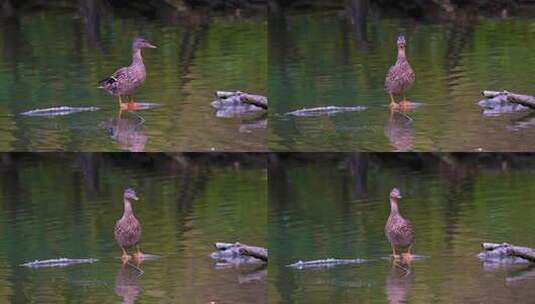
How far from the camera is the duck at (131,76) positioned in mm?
4387

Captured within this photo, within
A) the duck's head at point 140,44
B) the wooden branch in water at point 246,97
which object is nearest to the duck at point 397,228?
the wooden branch in water at point 246,97

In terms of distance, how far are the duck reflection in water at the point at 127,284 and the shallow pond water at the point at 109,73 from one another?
45 cm

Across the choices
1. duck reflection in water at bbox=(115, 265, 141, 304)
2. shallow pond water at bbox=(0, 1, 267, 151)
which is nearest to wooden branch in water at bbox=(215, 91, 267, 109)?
shallow pond water at bbox=(0, 1, 267, 151)

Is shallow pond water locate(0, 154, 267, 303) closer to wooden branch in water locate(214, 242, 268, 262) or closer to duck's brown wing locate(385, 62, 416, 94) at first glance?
wooden branch in water locate(214, 242, 268, 262)

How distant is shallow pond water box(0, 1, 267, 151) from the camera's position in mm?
4379

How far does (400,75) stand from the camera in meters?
4.36

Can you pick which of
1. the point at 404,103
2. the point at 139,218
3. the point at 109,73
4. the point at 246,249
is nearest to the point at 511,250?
the point at 404,103

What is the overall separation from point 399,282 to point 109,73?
1.30 metres

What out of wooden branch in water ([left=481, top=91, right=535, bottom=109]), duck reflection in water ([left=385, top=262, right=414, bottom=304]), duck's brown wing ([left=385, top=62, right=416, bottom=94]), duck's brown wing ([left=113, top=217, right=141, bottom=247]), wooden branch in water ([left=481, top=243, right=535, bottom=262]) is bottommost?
duck reflection in water ([left=385, top=262, right=414, bottom=304])

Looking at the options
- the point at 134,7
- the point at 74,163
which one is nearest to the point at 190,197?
the point at 74,163

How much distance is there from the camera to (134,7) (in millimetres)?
4418

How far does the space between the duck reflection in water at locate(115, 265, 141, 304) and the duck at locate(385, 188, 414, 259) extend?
3.04 feet

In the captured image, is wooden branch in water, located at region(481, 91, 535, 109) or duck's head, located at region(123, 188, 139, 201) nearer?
wooden branch in water, located at region(481, 91, 535, 109)

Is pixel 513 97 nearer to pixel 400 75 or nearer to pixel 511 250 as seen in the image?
pixel 400 75
